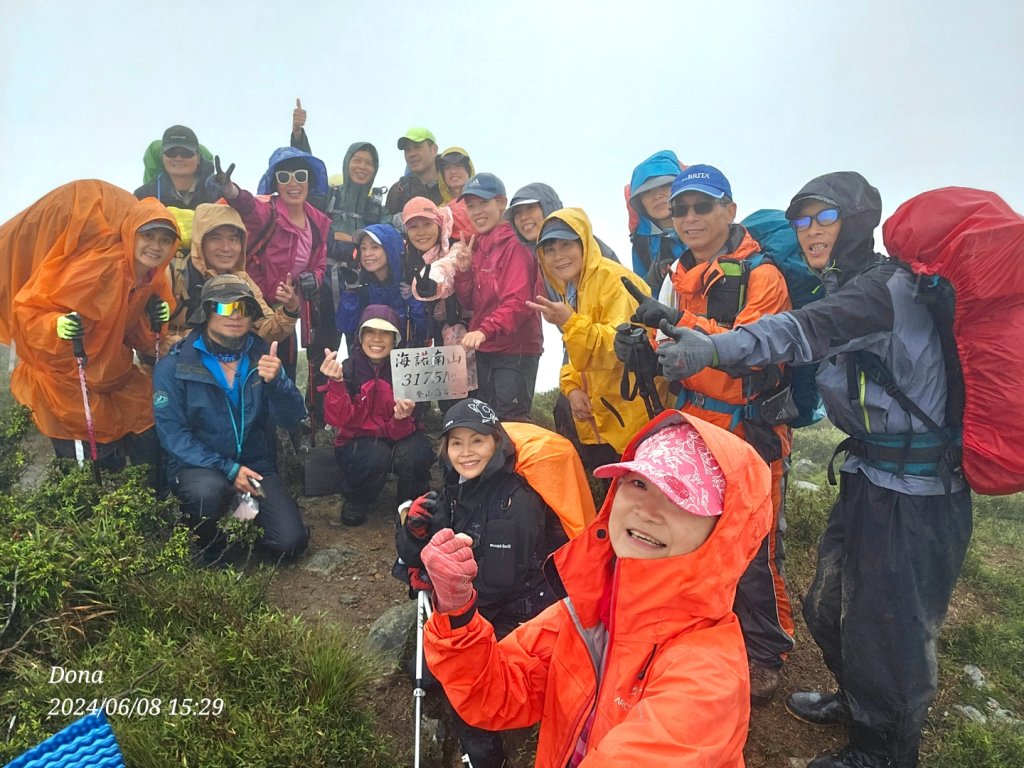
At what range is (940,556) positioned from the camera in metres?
3.25

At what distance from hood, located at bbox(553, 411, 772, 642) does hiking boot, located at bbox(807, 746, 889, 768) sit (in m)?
2.15

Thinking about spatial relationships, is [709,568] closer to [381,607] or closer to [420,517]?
[420,517]

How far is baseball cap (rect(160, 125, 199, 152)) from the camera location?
7086mm

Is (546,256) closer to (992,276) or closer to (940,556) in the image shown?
(992,276)

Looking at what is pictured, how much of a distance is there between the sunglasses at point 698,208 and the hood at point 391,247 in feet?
12.9

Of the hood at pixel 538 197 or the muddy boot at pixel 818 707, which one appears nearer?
the muddy boot at pixel 818 707

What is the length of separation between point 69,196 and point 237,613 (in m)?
4.25

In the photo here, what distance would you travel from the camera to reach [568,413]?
6.58 m

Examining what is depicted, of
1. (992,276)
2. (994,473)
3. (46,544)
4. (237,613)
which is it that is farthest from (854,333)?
(46,544)

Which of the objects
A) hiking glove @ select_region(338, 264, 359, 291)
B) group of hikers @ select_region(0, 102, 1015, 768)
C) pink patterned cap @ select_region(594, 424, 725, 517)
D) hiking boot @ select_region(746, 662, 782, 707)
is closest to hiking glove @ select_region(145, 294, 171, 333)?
group of hikers @ select_region(0, 102, 1015, 768)

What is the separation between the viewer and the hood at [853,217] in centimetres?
360

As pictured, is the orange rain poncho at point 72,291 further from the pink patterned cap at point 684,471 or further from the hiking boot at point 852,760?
the hiking boot at point 852,760

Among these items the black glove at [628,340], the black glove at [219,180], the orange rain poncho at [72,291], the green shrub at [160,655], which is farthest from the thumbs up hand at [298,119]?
the black glove at [628,340]

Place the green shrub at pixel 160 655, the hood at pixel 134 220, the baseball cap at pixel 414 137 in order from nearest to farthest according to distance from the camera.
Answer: the green shrub at pixel 160 655 < the hood at pixel 134 220 < the baseball cap at pixel 414 137
